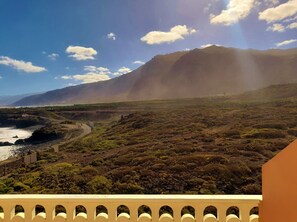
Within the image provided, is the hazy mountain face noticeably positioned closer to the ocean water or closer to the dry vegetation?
the ocean water

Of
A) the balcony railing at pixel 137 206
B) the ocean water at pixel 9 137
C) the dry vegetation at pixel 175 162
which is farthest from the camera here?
the ocean water at pixel 9 137

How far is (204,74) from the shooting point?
3661 inches

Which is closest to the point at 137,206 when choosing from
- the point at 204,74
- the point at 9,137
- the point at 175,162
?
the point at 175,162

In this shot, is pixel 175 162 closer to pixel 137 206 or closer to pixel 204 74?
pixel 137 206

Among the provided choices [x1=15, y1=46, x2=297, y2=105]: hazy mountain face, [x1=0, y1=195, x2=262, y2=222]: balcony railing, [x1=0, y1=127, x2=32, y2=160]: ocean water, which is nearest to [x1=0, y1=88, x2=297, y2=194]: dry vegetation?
[x1=0, y1=195, x2=262, y2=222]: balcony railing

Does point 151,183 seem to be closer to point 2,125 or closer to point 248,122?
point 248,122

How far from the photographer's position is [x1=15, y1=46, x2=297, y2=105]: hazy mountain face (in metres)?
75.1

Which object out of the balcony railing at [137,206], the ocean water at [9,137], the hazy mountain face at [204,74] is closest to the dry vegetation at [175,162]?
the balcony railing at [137,206]

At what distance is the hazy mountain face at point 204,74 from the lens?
246ft

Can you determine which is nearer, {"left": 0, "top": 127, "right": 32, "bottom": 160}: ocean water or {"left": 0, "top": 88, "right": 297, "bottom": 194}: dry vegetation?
{"left": 0, "top": 88, "right": 297, "bottom": 194}: dry vegetation

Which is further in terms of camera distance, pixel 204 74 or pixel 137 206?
pixel 204 74

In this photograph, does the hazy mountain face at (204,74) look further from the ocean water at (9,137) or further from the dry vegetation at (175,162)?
the dry vegetation at (175,162)

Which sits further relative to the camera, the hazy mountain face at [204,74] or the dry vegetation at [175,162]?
the hazy mountain face at [204,74]

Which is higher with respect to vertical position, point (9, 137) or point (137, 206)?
point (137, 206)
